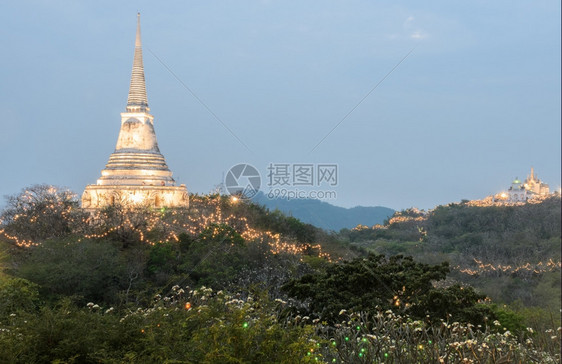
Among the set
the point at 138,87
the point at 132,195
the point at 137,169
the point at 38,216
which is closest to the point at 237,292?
the point at 38,216

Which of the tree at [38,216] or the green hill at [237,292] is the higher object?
the tree at [38,216]

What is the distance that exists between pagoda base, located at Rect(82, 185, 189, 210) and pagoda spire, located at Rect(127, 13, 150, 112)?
5251mm

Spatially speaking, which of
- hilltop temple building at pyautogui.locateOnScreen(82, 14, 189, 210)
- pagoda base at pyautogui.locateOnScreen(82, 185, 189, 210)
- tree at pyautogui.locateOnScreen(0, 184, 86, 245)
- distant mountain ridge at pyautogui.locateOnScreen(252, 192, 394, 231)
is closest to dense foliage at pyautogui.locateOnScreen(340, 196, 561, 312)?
pagoda base at pyautogui.locateOnScreen(82, 185, 189, 210)

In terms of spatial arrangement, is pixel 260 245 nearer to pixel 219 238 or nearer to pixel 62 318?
pixel 219 238

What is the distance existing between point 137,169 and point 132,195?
194 cm

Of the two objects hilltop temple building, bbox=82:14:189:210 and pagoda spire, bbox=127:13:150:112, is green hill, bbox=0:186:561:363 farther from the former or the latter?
pagoda spire, bbox=127:13:150:112

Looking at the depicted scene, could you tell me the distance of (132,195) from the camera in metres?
33.9

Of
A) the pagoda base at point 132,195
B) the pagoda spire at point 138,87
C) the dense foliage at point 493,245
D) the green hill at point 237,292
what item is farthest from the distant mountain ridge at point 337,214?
the pagoda base at point 132,195

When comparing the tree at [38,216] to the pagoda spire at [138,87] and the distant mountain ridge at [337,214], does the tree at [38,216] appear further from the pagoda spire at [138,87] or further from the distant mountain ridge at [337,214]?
the distant mountain ridge at [337,214]

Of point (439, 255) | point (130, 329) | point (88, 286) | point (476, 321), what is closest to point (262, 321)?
point (130, 329)

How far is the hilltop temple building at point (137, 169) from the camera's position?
34.0m

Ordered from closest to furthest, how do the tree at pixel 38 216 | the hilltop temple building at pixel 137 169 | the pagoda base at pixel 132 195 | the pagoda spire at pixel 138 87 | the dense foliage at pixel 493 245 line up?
the tree at pixel 38 216 < the pagoda base at pixel 132 195 < the hilltop temple building at pixel 137 169 < the dense foliage at pixel 493 245 < the pagoda spire at pixel 138 87

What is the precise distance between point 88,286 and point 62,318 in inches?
424

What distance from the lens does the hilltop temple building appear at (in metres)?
34.0
